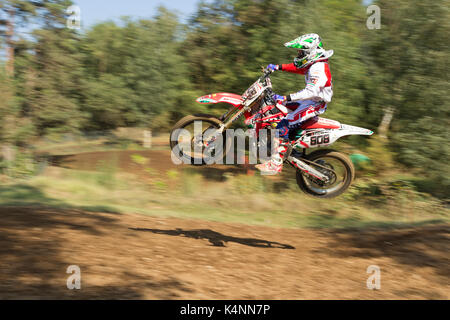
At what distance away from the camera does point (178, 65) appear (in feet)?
56.0

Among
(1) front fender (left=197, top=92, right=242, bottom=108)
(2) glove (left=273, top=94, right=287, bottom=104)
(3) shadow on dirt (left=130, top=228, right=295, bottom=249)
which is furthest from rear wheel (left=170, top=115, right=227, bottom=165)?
(3) shadow on dirt (left=130, top=228, right=295, bottom=249)

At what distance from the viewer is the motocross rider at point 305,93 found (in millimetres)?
6637

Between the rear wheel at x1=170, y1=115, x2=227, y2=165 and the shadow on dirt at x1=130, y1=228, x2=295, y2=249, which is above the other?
the rear wheel at x1=170, y1=115, x2=227, y2=165

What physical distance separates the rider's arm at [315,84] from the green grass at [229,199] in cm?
355

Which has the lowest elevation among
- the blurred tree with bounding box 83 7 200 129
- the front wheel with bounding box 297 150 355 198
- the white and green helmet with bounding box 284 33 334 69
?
the front wheel with bounding box 297 150 355 198

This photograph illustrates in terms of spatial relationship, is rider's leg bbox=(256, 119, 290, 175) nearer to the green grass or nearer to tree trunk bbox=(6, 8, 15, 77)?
the green grass

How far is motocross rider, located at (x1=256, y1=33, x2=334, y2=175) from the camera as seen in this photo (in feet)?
21.8

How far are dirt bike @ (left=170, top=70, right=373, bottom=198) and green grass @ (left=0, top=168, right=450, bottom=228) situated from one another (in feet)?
7.85

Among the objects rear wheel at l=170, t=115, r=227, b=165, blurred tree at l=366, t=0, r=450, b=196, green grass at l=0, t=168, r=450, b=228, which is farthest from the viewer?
blurred tree at l=366, t=0, r=450, b=196

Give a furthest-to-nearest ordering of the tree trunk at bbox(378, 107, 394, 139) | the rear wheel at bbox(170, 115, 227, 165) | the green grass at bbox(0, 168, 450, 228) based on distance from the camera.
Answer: the tree trunk at bbox(378, 107, 394, 139)
the green grass at bbox(0, 168, 450, 228)
the rear wheel at bbox(170, 115, 227, 165)

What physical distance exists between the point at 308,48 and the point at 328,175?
79.9 inches

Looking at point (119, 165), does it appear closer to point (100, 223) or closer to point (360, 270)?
point (100, 223)

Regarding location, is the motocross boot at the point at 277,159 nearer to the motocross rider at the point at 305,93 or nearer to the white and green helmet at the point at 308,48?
the motocross rider at the point at 305,93
